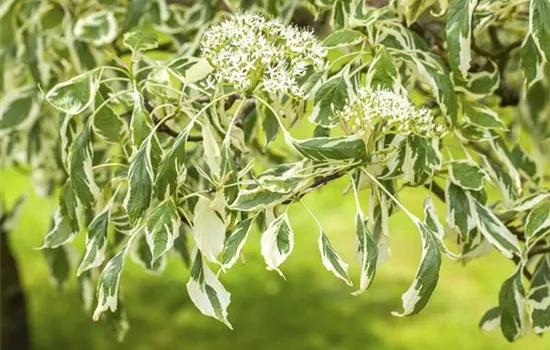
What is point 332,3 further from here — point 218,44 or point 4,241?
point 4,241

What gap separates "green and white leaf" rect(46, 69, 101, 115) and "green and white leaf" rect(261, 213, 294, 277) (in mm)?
225

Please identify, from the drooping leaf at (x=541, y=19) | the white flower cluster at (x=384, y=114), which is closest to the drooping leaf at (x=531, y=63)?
the drooping leaf at (x=541, y=19)

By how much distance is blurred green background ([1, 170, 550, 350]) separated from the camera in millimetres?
2580

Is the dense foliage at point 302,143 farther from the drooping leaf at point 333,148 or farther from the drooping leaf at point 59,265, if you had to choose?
the drooping leaf at point 59,265

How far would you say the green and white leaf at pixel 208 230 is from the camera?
0.76 metres

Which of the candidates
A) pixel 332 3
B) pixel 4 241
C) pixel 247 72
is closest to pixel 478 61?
pixel 332 3

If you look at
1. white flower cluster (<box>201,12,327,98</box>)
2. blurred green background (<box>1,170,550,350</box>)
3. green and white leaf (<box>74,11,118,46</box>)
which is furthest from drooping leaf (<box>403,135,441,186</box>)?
blurred green background (<box>1,170,550,350</box>)

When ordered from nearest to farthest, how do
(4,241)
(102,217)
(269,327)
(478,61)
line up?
(102,217)
(478,61)
(4,241)
(269,327)

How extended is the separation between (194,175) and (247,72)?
0.32 meters

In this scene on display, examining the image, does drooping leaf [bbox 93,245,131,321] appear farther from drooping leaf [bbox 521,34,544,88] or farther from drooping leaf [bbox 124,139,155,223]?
drooping leaf [bbox 521,34,544,88]

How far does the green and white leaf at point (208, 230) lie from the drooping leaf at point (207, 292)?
0.10 feet

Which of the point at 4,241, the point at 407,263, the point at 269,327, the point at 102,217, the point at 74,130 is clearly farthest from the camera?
the point at 407,263

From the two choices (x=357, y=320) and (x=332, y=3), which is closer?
(x=332, y=3)

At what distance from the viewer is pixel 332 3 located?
3.39 feet
